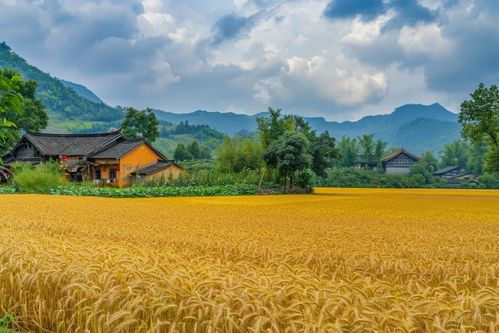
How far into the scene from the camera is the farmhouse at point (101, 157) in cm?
4819

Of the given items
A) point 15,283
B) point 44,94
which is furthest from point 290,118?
point 44,94

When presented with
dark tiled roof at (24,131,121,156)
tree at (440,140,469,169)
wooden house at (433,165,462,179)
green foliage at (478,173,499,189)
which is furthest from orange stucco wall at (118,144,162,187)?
tree at (440,140,469,169)

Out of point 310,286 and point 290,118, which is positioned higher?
point 290,118

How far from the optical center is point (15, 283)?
15.9 feet

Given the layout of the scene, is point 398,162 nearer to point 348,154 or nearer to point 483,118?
point 348,154

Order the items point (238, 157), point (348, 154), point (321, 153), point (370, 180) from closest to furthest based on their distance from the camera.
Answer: point (321, 153) → point (238, 157) → point (370, 180) → point (348, 154)

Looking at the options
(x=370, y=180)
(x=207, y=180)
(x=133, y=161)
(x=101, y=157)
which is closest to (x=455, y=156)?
(x=370, y=180)

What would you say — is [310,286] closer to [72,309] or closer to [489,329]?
[489,329]

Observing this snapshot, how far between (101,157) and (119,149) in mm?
2229

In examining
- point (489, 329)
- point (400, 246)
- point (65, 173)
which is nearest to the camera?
point (489, 329)

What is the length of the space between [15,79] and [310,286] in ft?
10.5

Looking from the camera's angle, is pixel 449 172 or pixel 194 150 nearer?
pixel 194 150

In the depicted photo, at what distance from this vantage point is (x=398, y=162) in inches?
3868

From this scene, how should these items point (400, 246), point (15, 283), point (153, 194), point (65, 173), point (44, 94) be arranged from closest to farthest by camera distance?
point (15, 283)
point (400, 246)
point (153, 194)
point (65, 173)
point (44, 94)
